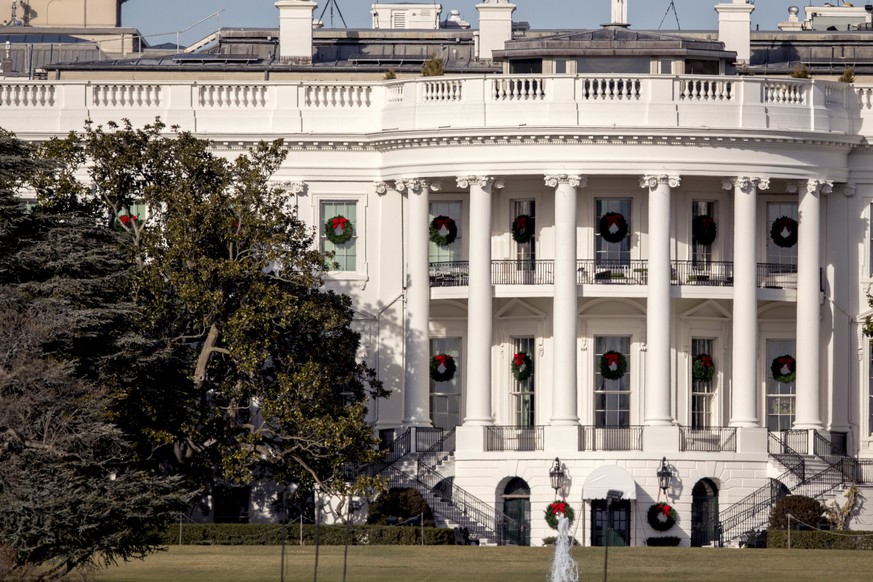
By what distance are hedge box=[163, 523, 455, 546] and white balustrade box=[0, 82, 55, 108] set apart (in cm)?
1666

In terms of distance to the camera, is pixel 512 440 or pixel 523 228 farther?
pixel 523 228

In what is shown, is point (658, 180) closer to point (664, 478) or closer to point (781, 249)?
point (781, 249)

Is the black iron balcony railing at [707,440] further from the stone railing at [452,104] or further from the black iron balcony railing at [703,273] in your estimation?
the stone railing at [452,104]

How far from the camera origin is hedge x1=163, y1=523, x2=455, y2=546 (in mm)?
72625

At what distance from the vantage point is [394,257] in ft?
276

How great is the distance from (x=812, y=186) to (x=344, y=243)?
1325cm

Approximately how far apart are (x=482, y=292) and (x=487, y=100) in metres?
5.25

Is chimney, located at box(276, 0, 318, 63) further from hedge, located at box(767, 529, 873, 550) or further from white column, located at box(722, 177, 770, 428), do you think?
hedge, located at box(767, 529, 873, 550)

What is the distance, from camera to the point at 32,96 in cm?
8469

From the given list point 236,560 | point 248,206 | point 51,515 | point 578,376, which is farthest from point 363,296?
point 51,515

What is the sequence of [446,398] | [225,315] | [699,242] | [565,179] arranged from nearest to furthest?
[225,315], [565,179], [699,242], [446,398]

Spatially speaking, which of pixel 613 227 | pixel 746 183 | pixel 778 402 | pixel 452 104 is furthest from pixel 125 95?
pixel 778 402

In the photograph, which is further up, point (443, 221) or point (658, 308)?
point (443, 221)

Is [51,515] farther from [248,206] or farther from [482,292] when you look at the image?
[482,292]
